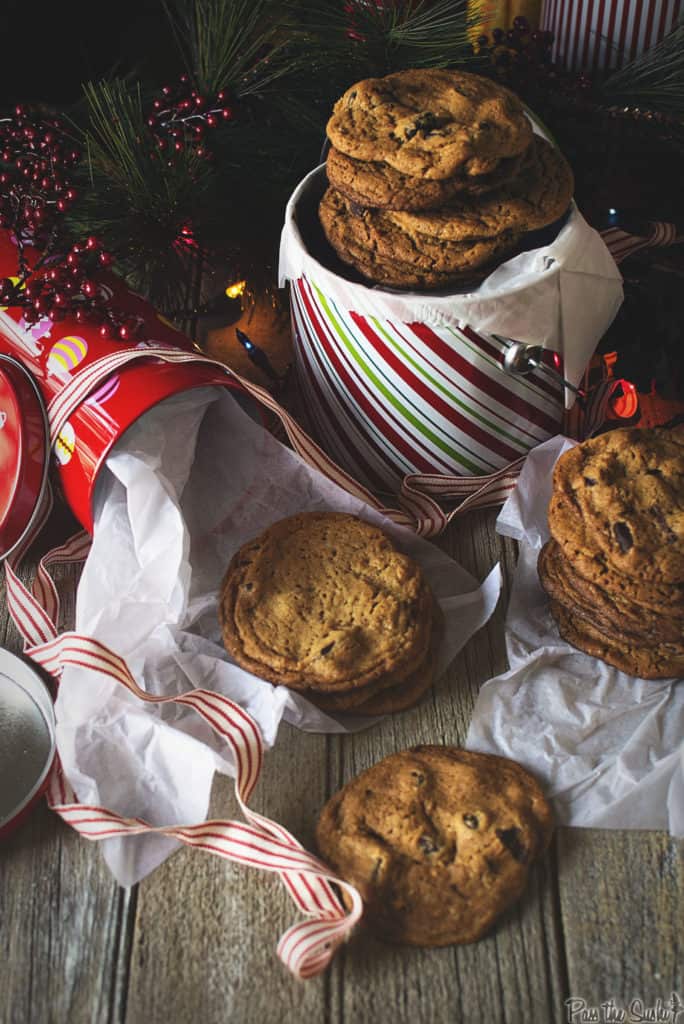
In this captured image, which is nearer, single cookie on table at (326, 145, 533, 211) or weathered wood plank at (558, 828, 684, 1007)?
weathered wood plank at (558, 828, 684, 1007)

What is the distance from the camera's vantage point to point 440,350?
100 cm

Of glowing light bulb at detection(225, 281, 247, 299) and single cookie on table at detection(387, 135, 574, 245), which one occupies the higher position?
single cookie on table at detection(387, 135, 574, 245)

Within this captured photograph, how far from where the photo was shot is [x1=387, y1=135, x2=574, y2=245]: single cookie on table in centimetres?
93

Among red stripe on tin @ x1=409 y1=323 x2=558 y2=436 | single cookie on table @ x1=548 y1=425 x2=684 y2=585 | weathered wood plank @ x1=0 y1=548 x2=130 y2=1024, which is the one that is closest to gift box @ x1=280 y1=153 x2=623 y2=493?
red stripe on tin @ x1=409 y1=323 x2=558 y2=436

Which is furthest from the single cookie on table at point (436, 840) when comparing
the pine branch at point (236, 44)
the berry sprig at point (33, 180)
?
the pine branch at point (236, 44)

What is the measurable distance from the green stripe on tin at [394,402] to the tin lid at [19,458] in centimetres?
33

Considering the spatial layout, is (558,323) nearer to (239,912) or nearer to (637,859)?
(637,859)

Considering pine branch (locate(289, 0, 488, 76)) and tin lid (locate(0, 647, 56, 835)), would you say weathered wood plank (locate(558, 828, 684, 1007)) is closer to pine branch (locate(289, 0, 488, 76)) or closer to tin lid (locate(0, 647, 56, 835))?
tin lid (locate(0, 647, 56, 835))

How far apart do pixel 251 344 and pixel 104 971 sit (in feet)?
2.50

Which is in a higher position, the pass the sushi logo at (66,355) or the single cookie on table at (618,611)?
the pass the sushi logo at (66,355)

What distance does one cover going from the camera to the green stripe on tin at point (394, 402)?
1030mm

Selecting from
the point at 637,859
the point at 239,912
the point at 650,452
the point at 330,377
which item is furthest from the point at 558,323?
the point at 239,912

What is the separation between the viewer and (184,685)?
3.22ft

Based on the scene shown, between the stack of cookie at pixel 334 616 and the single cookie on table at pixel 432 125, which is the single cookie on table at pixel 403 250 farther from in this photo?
the stack of cookie at pixel 334 616
